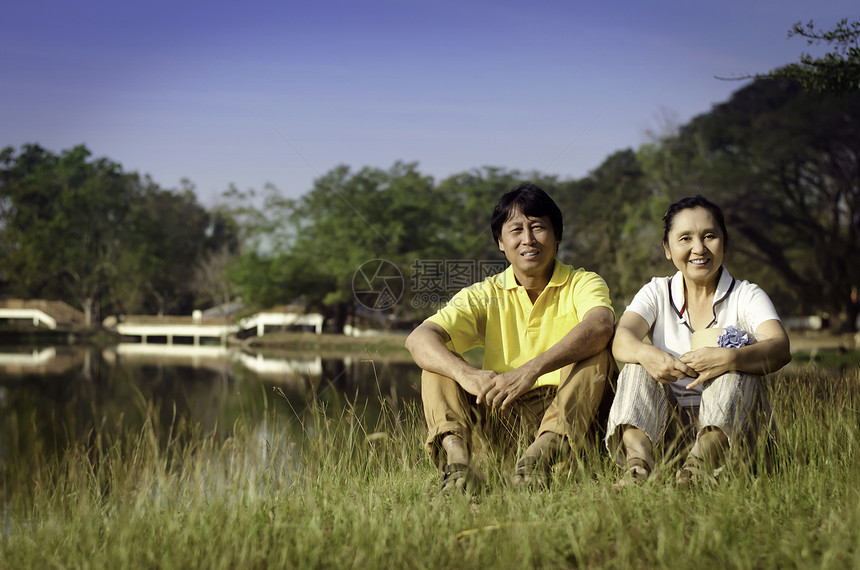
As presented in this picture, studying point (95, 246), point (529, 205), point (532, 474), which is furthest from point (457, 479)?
point (95, 246)

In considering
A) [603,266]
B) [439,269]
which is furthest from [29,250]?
[603,266]

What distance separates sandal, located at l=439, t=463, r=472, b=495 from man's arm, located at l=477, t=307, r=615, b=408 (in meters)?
0.28

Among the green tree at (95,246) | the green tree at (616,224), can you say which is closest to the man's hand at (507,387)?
the green tree at (616,224)

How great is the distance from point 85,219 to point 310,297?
16625 millimetres

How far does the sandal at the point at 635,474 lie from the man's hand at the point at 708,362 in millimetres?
329

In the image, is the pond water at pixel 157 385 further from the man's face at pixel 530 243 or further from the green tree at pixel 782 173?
the green tree at pixel 782 173

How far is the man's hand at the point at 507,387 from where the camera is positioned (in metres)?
2.60

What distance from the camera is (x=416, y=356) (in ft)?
9.20

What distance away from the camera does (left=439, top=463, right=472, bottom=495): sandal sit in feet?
7.70

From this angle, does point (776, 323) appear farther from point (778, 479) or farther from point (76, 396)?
point (76, 396)

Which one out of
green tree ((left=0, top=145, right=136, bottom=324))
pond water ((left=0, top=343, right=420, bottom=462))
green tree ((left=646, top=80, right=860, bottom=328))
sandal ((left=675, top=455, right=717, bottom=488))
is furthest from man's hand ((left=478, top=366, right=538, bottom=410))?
green tree ((left=0, top=145, right=136, bottom=324))

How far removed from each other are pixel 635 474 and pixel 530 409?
580 mm

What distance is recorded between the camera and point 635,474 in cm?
229

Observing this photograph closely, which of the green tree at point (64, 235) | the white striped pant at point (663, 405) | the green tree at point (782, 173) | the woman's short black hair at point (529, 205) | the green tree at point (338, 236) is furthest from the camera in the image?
the green tree at point (64, 235)
